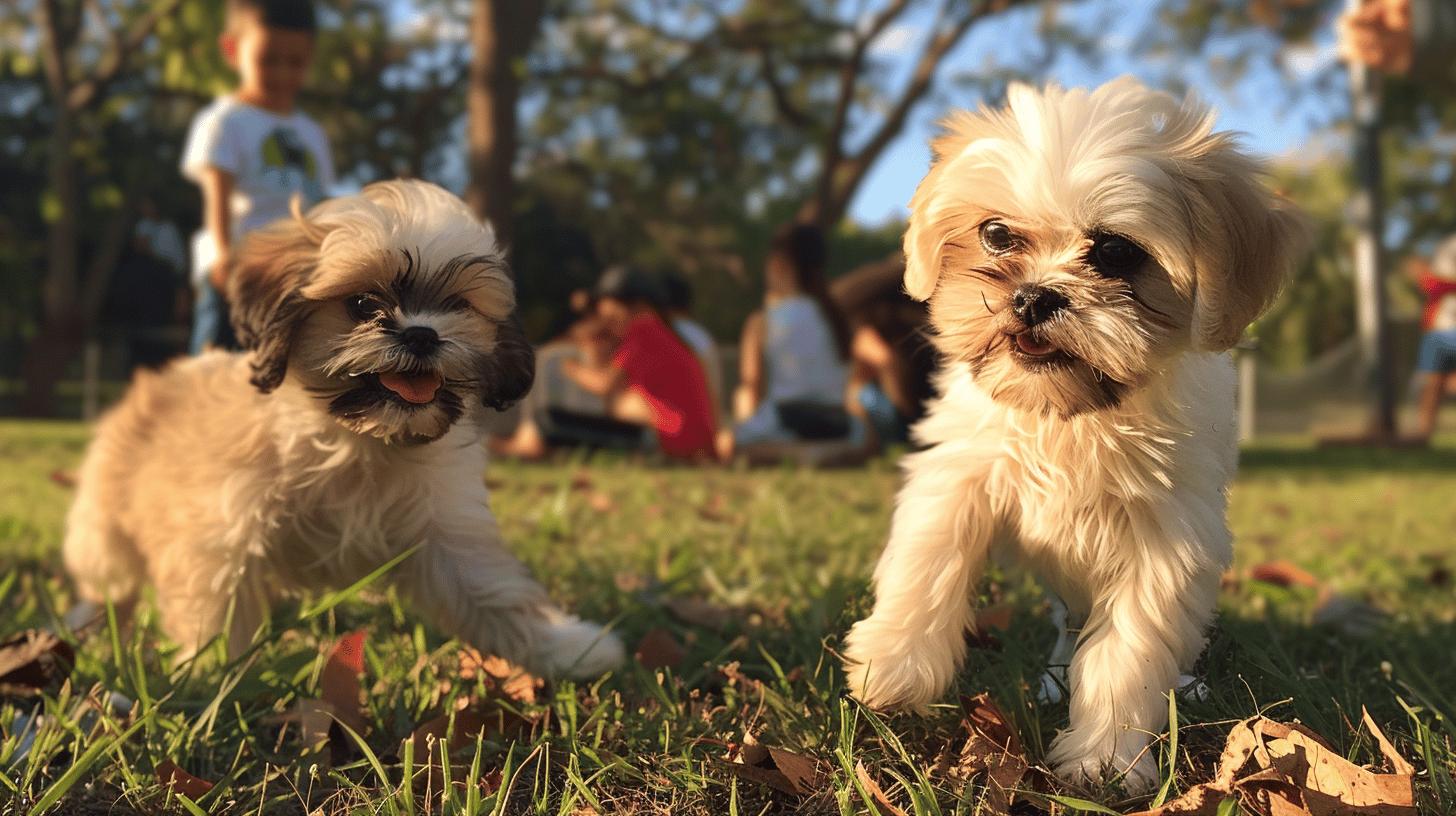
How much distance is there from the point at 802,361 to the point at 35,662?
7.66m

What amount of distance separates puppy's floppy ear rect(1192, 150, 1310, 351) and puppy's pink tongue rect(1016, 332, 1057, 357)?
0.96 ft

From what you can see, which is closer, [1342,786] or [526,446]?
[1342,786]

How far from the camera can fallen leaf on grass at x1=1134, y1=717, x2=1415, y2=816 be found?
2.19 meters

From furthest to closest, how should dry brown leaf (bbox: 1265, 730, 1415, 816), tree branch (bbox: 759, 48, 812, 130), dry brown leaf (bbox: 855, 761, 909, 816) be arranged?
tree branch (bbox: 759, 48, 812, 130) < dry brown leaf (bbox: 855, 761, 909, 816) < dry brown leaf (bbox: 1265, 730, 1415, 816)

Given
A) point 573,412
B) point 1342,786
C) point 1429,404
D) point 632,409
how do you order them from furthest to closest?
point 1429,404 → point 573,412 → point 632,409 → point 1342,786

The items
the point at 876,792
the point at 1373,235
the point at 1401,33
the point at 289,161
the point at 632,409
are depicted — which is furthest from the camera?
the point at 1373,235

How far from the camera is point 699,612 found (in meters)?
3.73

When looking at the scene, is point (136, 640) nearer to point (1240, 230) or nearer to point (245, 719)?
point (245, 719)

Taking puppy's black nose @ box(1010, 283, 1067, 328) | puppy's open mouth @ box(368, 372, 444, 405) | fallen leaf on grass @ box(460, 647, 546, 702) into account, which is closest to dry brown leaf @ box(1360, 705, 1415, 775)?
puppy's black nose @ box(1010, 283, 1067, 328)

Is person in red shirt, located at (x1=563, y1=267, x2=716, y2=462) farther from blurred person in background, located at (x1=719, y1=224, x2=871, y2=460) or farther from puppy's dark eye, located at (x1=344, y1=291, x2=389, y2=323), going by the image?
puppy's dark eye, located at (x1=344, y1=291, x2=389, y2=323)

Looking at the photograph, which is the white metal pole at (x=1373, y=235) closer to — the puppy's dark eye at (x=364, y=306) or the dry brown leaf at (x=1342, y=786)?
the dry brown leaf at (x=1342, y=786)

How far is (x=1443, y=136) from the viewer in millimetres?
34375

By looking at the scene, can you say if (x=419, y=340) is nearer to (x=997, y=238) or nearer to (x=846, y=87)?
(x=997, y=238)

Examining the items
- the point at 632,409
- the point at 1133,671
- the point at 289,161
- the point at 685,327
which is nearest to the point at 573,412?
the point at 632,409
